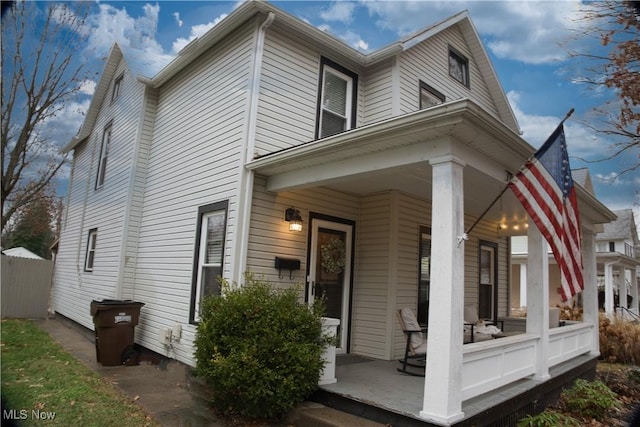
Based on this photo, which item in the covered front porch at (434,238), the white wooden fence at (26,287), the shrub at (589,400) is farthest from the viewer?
the white wooden fence at (26,287)

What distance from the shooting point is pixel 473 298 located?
9484 mm

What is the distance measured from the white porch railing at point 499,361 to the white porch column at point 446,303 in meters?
0.41

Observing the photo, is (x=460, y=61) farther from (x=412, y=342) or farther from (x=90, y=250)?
(x=90, y=250)

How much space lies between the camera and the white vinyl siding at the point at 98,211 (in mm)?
9688

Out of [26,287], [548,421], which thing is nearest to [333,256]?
[548,421]

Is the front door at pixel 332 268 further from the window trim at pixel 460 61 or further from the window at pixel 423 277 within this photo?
the window trim at pixel 460 61

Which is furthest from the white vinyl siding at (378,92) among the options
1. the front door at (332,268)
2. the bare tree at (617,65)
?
the bare tree at (617,65)

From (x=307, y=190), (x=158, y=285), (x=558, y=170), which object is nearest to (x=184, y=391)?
(x=158, y=285)

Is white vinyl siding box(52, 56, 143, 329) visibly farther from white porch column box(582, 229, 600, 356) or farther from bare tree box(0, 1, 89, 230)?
white porch column box(582, 229, 600, 356)

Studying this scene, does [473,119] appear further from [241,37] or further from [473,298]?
[473,298]

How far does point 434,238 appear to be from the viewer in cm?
420

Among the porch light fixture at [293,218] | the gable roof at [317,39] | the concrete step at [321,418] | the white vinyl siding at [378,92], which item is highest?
the gable roof at [317,39]

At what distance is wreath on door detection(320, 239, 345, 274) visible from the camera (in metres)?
7.04

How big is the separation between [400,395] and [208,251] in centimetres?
379
